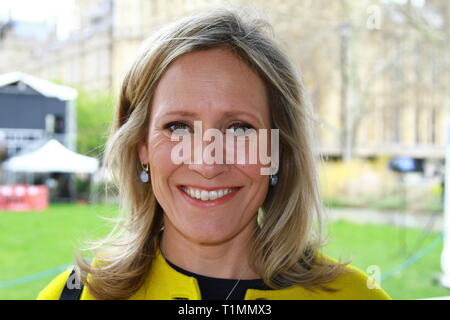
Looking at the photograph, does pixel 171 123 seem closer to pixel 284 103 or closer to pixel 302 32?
pixel 284 103

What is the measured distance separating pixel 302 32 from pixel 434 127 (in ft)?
7.15

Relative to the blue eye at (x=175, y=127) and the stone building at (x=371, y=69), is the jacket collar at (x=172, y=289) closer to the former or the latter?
the blue eye at (x=175, y=127)

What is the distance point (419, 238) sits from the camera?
4281mm

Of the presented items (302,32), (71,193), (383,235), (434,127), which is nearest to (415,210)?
(383,235)

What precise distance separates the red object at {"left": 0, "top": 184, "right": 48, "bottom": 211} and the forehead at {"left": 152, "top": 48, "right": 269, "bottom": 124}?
5450mm

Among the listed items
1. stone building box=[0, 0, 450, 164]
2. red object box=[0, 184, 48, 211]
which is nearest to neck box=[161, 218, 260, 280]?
stone building box=[0, 0, 450, 164]

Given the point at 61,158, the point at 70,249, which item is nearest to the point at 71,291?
the point at 61,158

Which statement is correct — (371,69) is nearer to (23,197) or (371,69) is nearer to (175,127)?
(23,197)

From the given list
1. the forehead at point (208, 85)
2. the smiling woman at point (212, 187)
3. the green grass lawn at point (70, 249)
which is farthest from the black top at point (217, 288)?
the green grass lawn at point (70, 249)

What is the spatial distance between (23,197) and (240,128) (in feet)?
18.3

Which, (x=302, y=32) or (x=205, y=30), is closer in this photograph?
(x=205, y=30)

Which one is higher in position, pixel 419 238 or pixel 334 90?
pixel 334 90

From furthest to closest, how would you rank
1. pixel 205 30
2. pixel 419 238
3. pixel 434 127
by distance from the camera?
pixel 434 127 < pixel 419 238 < pixel 205 30

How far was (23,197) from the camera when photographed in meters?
5.81
